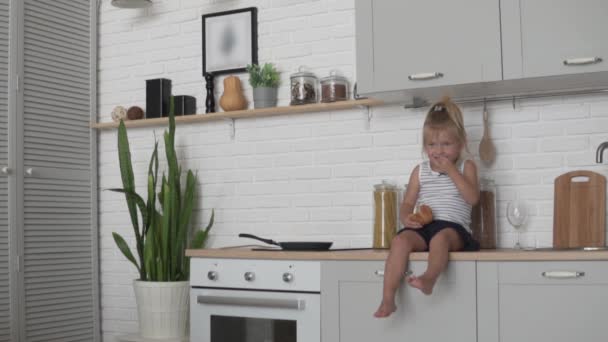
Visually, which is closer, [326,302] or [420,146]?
[326,302]

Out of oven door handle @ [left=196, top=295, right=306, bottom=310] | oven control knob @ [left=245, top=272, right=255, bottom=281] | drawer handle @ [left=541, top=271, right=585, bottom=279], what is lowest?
oven door handle @ [left=196, top=295, right=306, bottom=310]

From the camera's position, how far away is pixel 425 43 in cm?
343

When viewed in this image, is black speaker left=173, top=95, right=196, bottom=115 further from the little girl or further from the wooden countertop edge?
the little girl

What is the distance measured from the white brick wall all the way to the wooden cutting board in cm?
11

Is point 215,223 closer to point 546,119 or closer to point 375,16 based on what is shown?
point 375,16

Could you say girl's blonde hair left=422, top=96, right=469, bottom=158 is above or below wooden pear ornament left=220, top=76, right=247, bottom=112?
below

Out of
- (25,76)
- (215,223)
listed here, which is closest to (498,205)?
(215,223)

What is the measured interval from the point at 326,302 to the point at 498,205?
0.95 metres

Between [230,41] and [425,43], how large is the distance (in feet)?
4.31

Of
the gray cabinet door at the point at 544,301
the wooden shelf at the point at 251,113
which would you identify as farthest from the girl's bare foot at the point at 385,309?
the wooden shelf at the point at 251,113

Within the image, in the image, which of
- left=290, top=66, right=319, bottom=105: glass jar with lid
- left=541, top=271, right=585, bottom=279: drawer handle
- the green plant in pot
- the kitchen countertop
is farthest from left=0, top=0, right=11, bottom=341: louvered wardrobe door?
left=541, top=271, right=585, bottom=279: drawer handle

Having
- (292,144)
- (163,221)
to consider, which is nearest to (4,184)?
(163,221)

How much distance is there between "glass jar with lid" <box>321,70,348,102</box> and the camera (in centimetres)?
389

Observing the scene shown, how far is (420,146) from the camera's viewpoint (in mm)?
3820
